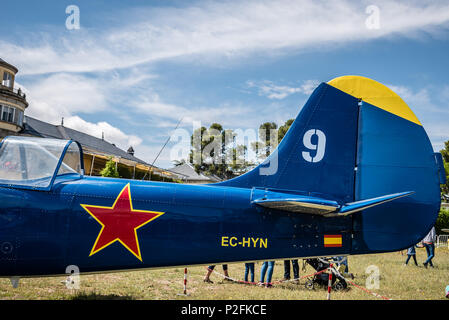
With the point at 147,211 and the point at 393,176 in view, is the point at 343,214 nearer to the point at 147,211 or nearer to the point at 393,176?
the point at 393,176

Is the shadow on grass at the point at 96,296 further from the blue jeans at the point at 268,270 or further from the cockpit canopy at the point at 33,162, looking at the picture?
the blue jeans at the point at 268,270

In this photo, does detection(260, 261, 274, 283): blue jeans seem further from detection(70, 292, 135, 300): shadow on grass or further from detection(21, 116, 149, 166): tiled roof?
detection(21, 116, 149, 166): tiled roof

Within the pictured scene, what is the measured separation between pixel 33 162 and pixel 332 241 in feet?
15.9

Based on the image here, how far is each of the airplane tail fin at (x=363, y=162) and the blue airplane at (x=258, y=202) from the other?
0.06ft

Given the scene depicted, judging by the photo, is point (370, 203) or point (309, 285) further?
point (309, 285)

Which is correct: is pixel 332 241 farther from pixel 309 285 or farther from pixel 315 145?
pixel 309 285

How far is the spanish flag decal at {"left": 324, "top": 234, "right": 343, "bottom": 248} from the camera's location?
543 cm

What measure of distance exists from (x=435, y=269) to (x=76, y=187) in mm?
14538

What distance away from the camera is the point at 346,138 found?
19.9ft

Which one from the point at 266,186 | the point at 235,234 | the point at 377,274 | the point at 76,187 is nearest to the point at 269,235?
the point at 235,234

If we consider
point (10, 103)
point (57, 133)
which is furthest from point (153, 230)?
point (57, 133)

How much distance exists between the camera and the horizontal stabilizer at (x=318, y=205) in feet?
16.2

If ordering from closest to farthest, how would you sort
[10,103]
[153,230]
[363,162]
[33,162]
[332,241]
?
1. [153,230]
2. [33,162]
3. [332,241]
4. [363,162]
5. [10,103]

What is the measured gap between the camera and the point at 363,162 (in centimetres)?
596
